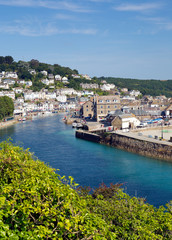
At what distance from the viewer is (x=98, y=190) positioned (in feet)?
42.1

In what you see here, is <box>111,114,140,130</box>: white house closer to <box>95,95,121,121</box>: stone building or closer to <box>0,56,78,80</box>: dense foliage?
<box>95,95,121,121</box>: stone building

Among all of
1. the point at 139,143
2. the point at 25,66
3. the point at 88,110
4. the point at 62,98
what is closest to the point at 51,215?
the point at 139,143

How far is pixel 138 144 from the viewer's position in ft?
91.2

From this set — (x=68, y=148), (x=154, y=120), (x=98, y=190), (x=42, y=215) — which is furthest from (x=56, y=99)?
(x=42, y=215)

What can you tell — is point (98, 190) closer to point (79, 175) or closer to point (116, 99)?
point (79, 175)

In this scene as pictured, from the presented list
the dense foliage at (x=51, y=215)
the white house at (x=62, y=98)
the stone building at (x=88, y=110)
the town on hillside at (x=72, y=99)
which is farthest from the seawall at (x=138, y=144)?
the white house at (x=62, y=98)

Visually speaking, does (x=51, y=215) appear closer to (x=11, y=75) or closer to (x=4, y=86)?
(x=4, y=86)

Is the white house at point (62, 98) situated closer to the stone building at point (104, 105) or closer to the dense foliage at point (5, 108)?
the dense foliage at point (5, 108)

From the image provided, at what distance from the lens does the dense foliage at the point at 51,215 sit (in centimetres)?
560

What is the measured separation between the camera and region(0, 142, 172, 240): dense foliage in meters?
5.60

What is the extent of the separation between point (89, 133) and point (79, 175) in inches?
650

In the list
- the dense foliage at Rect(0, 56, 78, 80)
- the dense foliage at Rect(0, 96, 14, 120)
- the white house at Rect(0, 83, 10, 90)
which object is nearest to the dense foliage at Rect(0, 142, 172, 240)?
the dense foliage at Rect(0, 96, 14, 120)

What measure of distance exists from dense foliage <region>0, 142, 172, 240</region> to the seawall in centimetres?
1709

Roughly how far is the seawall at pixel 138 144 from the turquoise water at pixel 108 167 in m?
0.89
